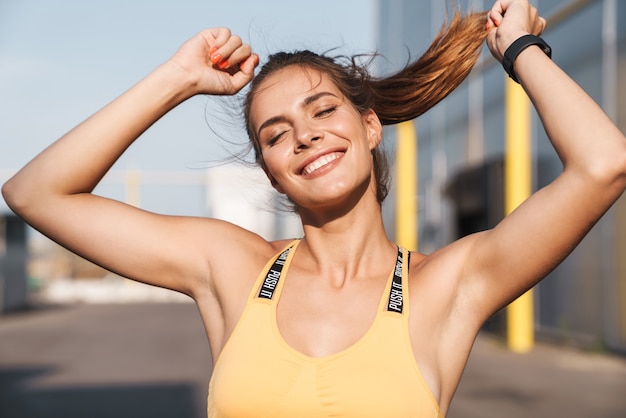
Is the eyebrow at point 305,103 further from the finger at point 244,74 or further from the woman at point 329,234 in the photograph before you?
the finger at point 244,74

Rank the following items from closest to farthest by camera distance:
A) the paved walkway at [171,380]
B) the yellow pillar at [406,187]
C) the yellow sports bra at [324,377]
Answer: the yellow sports bra at [324,377], the paved walkway at [171,380], the yellow pillar at [406,187]

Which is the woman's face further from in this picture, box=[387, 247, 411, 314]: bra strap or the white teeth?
box=[387, 247, 411, 314]: bra strap

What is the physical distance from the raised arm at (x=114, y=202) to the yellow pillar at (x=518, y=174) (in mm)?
11335

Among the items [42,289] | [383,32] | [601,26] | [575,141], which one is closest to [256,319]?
[575,141]

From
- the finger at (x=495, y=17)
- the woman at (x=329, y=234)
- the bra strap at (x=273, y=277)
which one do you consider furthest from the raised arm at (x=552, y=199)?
the bra strap at (x=273, y=277)

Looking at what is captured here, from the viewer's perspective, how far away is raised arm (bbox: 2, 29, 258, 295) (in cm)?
211

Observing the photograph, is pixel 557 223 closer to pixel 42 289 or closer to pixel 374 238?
pixel 374 238

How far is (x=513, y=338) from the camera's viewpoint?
1312 cm

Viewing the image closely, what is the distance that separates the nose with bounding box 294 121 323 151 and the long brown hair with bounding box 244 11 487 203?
180 millimetres

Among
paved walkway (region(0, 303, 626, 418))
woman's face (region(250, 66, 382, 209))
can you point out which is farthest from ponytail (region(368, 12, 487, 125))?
paved walkway (region(0, 303, 626, 418))

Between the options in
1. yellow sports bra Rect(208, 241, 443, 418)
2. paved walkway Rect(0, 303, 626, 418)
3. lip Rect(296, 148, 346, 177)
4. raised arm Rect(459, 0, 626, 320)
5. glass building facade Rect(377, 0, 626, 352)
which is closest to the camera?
raised arm Rect(459, 0, 626, 320)

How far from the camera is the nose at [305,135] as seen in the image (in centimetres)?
211

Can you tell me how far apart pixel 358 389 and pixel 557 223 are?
1.82ft

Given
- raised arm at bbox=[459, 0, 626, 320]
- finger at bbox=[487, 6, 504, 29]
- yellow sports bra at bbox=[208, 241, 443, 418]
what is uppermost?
finger at bbox=[487, 6, 504, 29]
